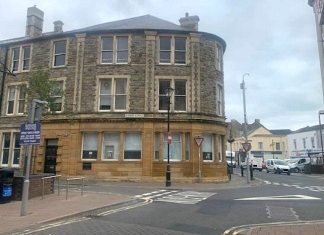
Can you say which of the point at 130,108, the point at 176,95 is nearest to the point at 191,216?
the point at 130,108

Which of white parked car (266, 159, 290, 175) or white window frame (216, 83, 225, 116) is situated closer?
white window frame (216, 83, 225, 116)

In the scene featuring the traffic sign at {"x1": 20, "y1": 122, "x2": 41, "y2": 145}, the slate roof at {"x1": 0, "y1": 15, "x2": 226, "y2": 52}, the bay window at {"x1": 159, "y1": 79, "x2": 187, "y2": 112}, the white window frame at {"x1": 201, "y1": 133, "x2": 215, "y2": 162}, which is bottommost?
the traffic sign at {"x1": 20, "y1": 122, "x2": 41, "y2": 145}

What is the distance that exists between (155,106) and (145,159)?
4.09 metres

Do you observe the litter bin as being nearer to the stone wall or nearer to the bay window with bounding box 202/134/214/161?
the stone wall

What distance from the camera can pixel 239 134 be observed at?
89875 millimetres

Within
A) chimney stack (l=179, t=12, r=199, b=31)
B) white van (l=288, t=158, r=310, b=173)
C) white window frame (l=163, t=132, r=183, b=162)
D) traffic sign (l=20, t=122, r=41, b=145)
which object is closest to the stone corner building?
white window frame (l=163, t=132, r=183, b=162)

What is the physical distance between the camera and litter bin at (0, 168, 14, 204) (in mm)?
11625

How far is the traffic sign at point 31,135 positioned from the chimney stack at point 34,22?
21422mm

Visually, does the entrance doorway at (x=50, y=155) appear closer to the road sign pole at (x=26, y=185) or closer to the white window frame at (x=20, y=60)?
the white window frame at (x=20, y=60)

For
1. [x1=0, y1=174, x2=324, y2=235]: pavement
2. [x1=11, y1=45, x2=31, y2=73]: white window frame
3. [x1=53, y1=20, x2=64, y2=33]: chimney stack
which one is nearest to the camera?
[x1=0, y1=174, x2=324, y2=235]: pavement

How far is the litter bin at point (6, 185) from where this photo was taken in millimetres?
11625

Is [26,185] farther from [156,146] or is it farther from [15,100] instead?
[15,100]

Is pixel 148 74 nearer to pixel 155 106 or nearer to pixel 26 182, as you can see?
pixel 155 106

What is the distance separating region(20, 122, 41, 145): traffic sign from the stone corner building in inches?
502
